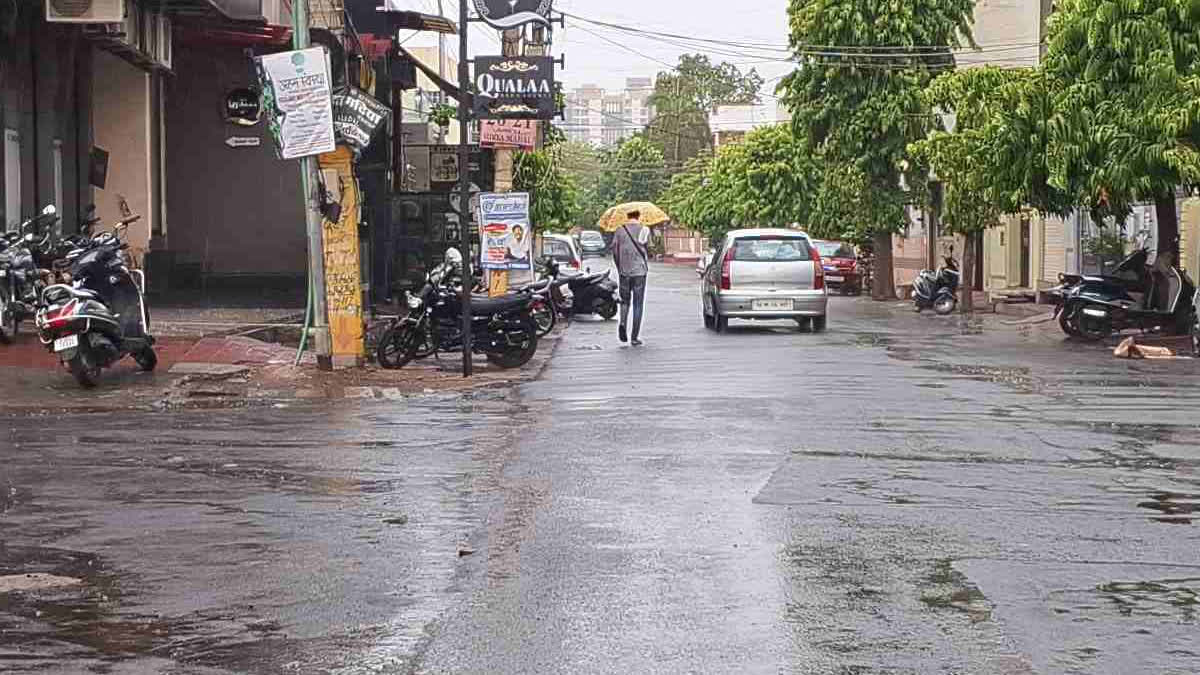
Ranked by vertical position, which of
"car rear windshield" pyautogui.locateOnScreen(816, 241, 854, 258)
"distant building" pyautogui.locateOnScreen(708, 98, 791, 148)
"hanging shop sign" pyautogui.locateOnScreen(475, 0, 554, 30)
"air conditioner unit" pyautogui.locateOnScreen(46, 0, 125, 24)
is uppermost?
"distant building" pyautogui.locateOnScreen(708, 98, 791, 148)

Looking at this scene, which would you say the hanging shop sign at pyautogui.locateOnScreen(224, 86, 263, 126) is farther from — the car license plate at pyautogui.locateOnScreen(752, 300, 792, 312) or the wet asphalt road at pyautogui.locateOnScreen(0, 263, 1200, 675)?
the wet asphalt road at pyautogui.locateOnScreen(0, 263, 1200, 675)

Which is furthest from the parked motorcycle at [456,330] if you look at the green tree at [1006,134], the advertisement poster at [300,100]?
the green tree at [1006,134]

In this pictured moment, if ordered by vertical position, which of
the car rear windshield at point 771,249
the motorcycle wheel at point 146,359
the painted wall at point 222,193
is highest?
the painted wall at point 222,193

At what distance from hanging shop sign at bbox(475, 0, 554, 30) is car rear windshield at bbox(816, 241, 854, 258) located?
29.1 m

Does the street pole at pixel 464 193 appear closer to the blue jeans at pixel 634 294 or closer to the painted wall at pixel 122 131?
the blue jeans at pixel 634 294

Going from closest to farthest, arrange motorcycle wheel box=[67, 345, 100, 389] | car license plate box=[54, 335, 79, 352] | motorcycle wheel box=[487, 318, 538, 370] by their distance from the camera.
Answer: car license plate box=[54, 335, 79, 352] < motorcycle wheel box=[67, 345, 100, 389] < motorcycle wheel box=[487, 318, 538, 370]

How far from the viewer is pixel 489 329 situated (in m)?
19.8

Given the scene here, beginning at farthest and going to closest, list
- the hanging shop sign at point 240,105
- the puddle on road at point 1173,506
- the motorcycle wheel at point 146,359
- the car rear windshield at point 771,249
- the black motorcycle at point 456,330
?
the hanging shop sign at point 240,105 → the car rear windshield at point 771,249 → the black motorcycle at point 456,330 → the motorcycle wheel at point 146,359 → the puddle on road at point 1173,506

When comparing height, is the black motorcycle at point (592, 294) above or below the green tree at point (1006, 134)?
below

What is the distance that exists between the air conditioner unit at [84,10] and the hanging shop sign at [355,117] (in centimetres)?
293

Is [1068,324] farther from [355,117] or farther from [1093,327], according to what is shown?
[355,117]

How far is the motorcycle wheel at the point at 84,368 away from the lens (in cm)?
1580

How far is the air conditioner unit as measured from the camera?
19547 millimetres

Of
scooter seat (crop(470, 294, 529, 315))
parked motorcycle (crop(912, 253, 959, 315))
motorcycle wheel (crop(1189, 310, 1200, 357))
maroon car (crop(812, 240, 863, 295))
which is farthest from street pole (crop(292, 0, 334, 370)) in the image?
maroon car (crop(812, 240, 863, 295))
